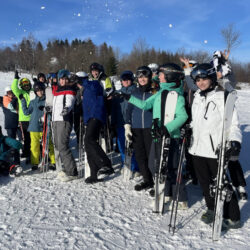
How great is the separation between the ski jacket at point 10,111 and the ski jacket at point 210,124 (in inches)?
193

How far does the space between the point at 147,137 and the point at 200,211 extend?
1504 mm

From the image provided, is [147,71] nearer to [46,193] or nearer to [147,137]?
[147,137]

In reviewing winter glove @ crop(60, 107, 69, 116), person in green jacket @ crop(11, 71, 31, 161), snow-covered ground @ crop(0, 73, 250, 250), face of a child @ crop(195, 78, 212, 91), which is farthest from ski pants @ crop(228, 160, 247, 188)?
person in green jacket @ crop(11, 71, 31, 161)

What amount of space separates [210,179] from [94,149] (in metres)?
2.35

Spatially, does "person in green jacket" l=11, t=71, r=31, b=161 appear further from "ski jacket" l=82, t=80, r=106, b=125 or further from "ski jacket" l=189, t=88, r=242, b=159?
"ski jacket" l=189, t=88, r=242, b=159

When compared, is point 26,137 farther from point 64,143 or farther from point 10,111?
point 64,143

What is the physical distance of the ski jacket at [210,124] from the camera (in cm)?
293

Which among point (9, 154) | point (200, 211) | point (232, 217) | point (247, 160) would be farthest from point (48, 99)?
point (247, 160)

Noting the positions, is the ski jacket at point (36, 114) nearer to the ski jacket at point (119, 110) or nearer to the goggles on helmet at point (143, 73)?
the ski jacket at point (119, 110)

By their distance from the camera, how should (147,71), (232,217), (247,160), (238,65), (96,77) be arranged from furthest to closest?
(238,65) → (247,160) → (96,77) → (147,71) → (232,217)

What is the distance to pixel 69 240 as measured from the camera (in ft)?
9.17

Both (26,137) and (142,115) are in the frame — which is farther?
(26,137)

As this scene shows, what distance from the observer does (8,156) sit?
506 cm

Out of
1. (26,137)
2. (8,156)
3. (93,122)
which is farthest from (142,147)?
(26,137)
